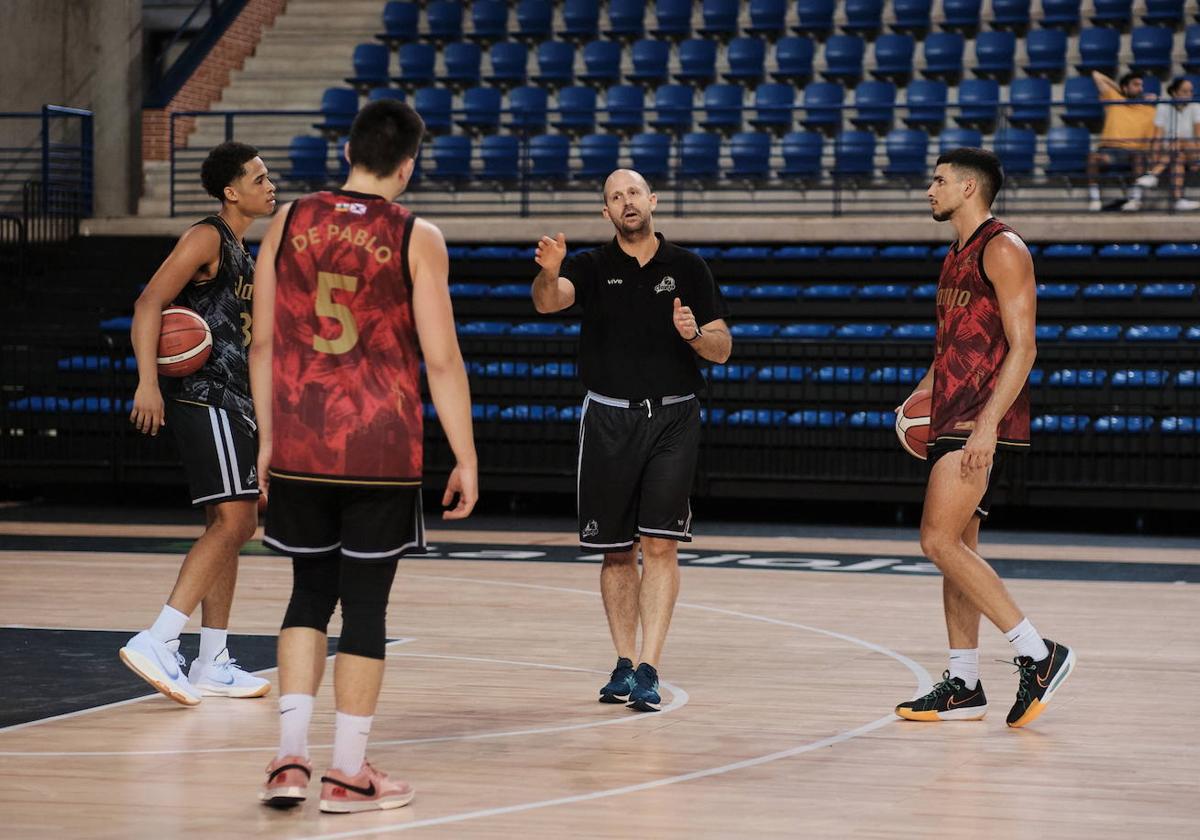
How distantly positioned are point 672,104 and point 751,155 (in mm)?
1653

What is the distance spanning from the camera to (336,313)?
170 inches

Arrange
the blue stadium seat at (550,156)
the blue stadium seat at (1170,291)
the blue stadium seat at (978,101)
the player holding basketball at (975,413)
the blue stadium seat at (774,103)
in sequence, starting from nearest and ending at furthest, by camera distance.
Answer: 1. the player holding basketball at (975,413)
2. the blue stadium seat at (1170,291)
3. the blue stadium seat at (978,101)
4. the blue stadium seat at (550,156)
5. the blue stadium seat at (774,103)

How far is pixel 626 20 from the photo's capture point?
19.5m

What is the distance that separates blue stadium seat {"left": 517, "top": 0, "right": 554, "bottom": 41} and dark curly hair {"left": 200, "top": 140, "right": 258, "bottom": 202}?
14.1 meters

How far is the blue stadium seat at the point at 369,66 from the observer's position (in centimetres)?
1969

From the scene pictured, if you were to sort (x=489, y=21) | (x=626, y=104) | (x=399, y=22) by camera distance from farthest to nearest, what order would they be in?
(x=399, y=22) → (x=489, y=21) → (x=626, y=104)

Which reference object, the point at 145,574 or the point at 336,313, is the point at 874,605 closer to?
the point at 145,574

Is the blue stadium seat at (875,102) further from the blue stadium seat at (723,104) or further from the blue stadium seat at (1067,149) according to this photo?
the blue stadium seat at (1067,149)

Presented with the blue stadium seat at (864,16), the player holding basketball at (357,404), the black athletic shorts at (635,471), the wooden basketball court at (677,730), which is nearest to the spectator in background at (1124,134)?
the blue stadium seat at (864,16)

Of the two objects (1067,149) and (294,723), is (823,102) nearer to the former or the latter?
(1067,149)

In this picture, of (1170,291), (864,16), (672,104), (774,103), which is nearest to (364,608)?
(1170,291)

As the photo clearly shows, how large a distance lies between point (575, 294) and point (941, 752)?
2032 millimetres

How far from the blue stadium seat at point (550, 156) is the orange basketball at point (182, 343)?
1110cm

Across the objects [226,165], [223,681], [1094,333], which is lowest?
[223,681]
